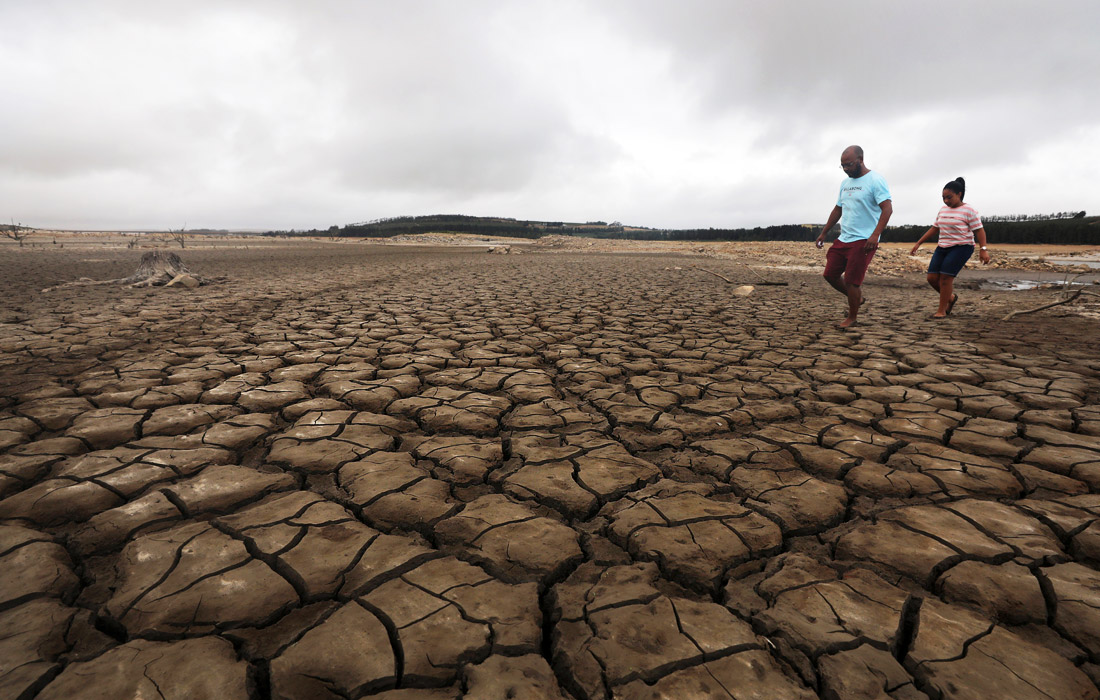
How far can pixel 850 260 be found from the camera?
4328mm

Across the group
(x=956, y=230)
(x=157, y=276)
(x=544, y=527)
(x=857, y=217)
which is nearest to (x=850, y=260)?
(x=857, y=217)

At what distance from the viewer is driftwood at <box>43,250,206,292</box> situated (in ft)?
23.0

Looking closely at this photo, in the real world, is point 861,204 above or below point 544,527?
above

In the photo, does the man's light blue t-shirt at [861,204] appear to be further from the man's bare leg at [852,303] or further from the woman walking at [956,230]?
the woman walking at [956,230]

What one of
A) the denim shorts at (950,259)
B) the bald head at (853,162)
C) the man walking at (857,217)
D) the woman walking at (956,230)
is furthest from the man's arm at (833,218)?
the denim shorts at (950,259)

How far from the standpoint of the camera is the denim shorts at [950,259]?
4.53m

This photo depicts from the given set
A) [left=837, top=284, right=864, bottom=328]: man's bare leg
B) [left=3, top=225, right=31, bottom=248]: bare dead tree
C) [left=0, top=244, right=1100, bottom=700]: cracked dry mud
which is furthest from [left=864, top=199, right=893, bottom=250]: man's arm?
[left=3, top=225, right=31, bottom=248]: bare dead tree

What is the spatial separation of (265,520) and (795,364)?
10.8 feet

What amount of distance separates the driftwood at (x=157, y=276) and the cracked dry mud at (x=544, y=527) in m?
4.43

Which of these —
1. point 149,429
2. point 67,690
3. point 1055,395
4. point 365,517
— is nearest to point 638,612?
point 365,517

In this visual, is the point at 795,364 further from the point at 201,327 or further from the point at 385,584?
the point at 201,327

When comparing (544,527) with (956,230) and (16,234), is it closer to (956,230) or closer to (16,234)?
(956,230)

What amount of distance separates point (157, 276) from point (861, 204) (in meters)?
9.61

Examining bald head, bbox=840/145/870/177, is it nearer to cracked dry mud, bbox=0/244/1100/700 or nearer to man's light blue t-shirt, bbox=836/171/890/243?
man's light blue t-shirt, bbox=836/171/890/243
